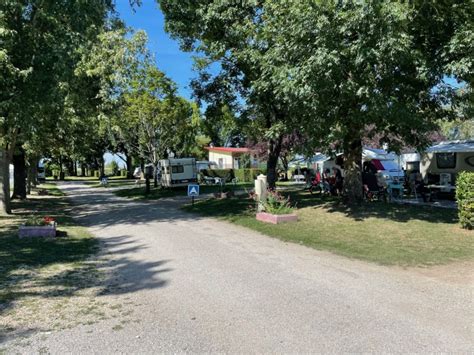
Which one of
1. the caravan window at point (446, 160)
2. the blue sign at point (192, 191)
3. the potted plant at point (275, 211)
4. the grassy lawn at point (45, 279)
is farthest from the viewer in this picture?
the caravan window at point (446, 160)

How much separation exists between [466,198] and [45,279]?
869 centimetres

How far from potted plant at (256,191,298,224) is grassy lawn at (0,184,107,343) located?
15.0 feet

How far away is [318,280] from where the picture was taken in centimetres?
676

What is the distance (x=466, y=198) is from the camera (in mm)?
10414

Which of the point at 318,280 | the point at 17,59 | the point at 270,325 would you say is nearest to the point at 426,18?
the point at 318,280

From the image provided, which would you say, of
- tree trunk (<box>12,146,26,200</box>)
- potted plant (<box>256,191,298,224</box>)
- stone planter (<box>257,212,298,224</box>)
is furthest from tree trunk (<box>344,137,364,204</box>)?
tree trunk (<box>12,146,26,200</box>)

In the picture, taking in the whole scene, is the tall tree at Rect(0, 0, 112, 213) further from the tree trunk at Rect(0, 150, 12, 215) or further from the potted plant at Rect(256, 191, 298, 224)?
the potted plant at Rect(256, 191, 298, 224)

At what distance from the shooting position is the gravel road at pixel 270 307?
14.5 ft

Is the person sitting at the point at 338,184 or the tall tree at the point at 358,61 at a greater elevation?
the tall tree at the point at 358,61

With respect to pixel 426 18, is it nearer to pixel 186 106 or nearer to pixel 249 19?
pixel 249 19

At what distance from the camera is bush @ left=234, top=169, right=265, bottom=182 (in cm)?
4272

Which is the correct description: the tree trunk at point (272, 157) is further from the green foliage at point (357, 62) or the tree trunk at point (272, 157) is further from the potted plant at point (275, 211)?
the potted plant at point (275, 211)

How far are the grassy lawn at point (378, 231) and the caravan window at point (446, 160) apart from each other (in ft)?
21.8

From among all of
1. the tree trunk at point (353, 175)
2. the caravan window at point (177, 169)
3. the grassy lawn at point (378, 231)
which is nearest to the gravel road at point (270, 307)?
the grassy lawn at point (378, 231)
